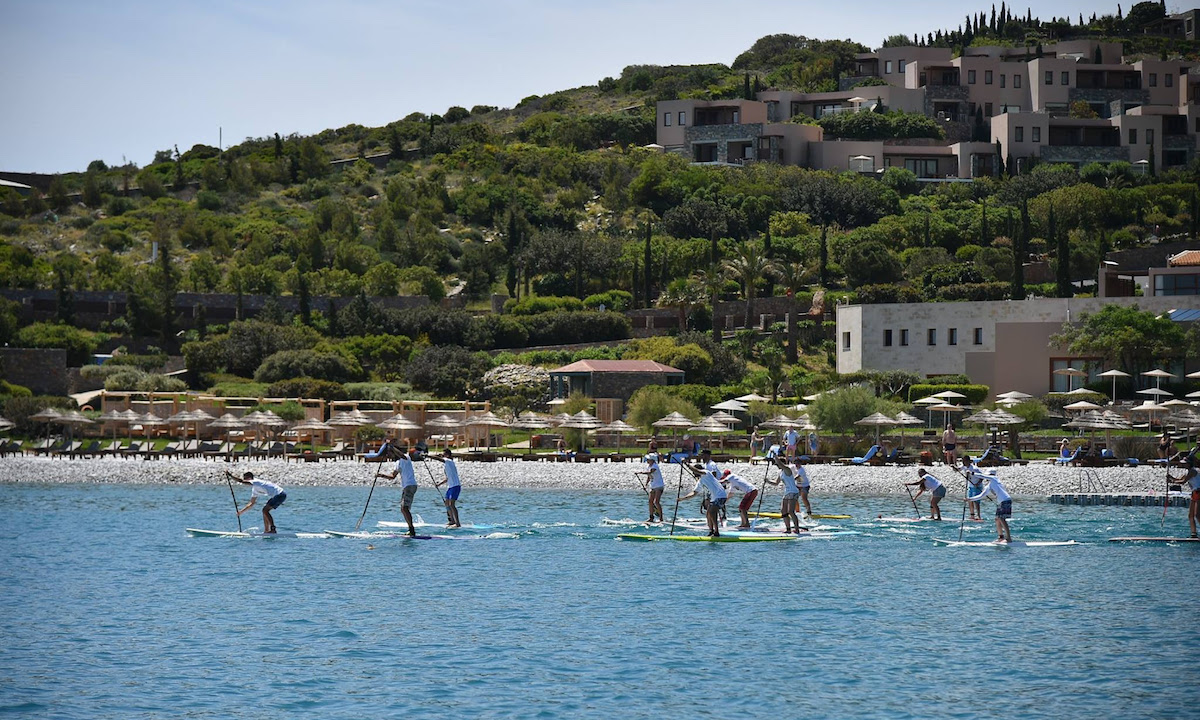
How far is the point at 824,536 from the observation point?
3562 centimetres

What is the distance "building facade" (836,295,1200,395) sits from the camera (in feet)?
220

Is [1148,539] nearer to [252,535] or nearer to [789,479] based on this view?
[789,479]

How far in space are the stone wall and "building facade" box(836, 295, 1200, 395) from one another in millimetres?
40516

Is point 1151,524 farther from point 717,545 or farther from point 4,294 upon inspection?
point 4,294

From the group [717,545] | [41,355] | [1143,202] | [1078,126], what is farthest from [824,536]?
[1078,126]

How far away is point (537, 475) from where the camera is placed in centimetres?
5306

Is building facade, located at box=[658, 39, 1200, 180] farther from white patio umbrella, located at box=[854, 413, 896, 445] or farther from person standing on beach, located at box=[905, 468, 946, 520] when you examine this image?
person standing on beach, located at box=[905, 468, 946, 520]

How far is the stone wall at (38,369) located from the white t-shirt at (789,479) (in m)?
49.6

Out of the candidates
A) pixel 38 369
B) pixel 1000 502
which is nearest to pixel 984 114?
pixel 38 369

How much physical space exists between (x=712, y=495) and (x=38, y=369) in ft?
165

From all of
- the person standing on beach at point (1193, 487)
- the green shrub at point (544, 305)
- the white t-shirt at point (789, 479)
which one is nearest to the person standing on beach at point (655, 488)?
the white t-shirt at point (789, 479)

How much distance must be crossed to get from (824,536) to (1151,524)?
35.9 ft

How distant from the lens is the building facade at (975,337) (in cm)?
6719

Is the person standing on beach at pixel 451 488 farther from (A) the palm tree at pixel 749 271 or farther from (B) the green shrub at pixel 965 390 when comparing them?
(A) the palm tree at pixel 749 271
